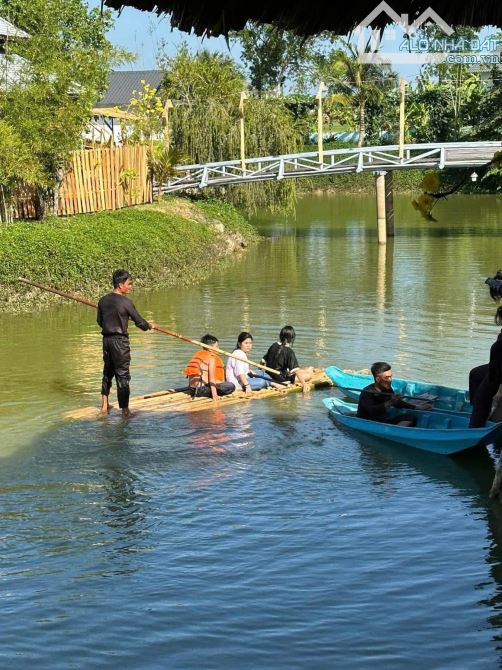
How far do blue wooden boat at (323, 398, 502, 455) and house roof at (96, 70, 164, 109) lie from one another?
159ft

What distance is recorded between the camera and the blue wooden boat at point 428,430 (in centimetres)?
1126

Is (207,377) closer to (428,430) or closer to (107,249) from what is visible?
(428,430)

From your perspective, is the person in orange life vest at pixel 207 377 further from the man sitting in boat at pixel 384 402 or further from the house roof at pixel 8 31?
the house roof at pixel 8 31

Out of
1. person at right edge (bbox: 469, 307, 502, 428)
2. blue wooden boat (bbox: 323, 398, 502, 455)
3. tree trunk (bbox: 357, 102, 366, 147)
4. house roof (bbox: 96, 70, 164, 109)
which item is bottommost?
blue wooden boat (bbox: 323, 398, 502, 455)

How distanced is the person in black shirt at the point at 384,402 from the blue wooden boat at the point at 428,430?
7cm

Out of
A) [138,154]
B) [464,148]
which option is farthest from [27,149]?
[464,148]

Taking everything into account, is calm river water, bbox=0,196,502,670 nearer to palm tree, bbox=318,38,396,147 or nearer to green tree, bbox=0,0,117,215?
green tree, bbox=0,0,117,215

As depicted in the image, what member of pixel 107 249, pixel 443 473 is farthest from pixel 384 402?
pixel 107 249

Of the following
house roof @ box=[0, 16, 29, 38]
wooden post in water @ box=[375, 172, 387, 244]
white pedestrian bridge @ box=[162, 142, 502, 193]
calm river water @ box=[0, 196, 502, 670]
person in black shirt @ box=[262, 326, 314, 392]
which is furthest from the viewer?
wooden post in water @ box=[375, 172, 387, 244]

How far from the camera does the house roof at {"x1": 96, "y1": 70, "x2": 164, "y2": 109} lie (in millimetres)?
60250

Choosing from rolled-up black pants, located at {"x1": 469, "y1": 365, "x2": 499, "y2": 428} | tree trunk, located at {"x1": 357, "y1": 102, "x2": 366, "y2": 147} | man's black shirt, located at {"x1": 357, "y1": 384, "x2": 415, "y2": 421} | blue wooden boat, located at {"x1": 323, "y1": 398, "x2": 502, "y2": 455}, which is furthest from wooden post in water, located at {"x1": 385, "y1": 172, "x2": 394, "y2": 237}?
rolled-up black pants, located at {"x1": 469, "y1": 365, "x2": 499, "y2": 428}

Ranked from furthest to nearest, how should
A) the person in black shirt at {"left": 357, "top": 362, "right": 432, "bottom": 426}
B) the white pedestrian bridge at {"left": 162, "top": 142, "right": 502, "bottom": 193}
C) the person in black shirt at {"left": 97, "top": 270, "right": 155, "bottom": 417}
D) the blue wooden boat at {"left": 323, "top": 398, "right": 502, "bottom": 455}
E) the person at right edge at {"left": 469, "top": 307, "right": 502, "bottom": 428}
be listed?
the white pedestrian bridge at {"left": 162, "top": 142, "right": 502, "bottom": 193}, the person in black shirt at {"left": 97, "top": 270, "right": 155, "bottom": 417}, the person in black shirt at {"left": 357, "top": 362, "right": 432, "bottom": 426}, the blue wooden boat at {"left": 323, "top": 398, "right": 502, "bottom": 455}, the person at right edge at {"left": 469, "top": 307, "right": 502, "bottom": 428}

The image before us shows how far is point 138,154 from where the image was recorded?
3009 cm

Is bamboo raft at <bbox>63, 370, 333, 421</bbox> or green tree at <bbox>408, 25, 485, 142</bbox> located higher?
green tree at <bbox>408, 25, 485, 142</bbox>
